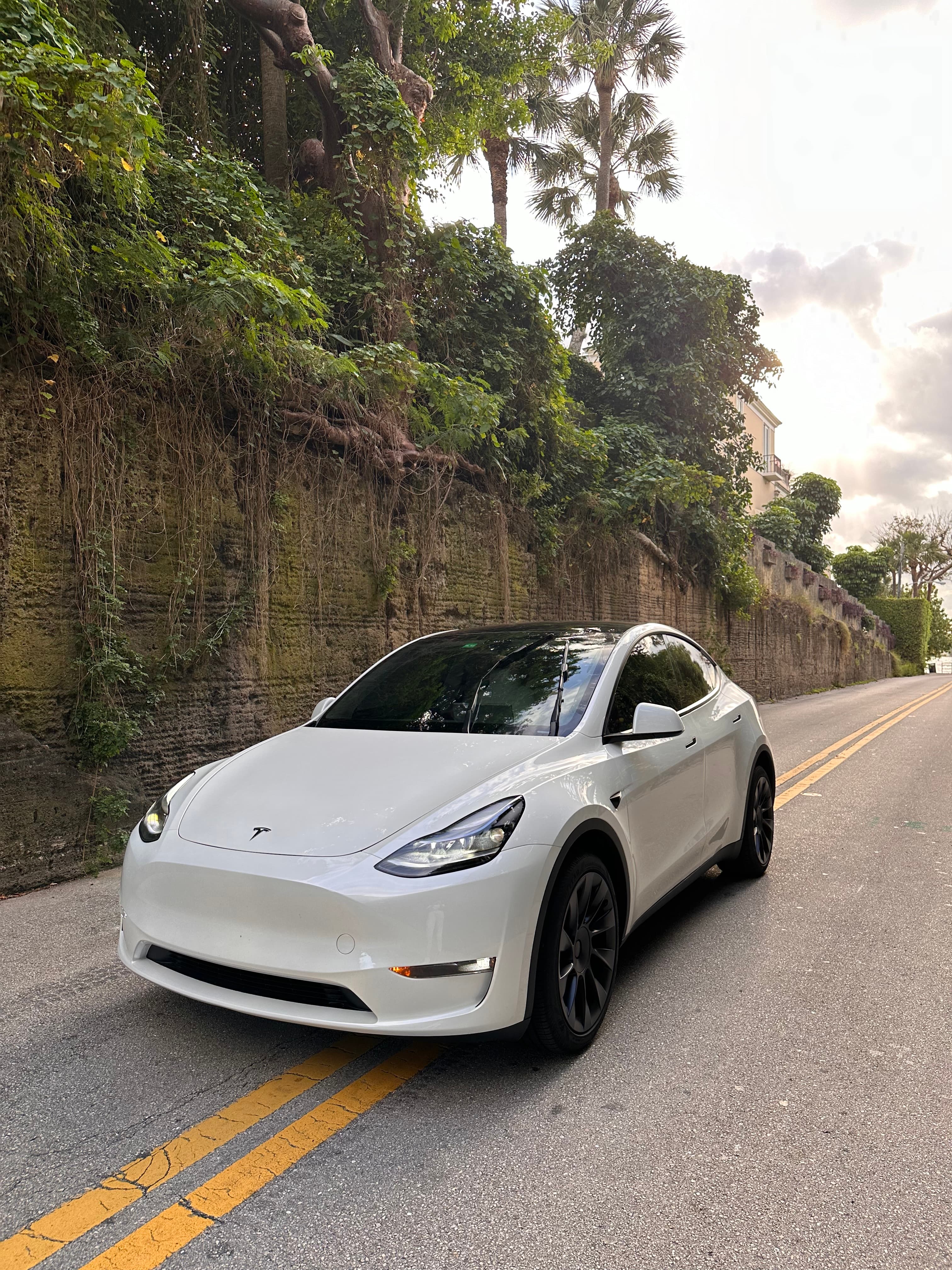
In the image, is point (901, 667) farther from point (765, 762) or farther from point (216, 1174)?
point (216, 1174)

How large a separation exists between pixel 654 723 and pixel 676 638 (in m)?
1.45

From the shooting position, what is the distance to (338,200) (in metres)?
10.5

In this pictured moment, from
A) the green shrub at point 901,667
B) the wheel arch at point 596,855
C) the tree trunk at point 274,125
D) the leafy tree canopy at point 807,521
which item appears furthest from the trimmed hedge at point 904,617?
the wheel arch at point 596,855

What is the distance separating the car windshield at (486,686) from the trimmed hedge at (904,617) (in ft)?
221

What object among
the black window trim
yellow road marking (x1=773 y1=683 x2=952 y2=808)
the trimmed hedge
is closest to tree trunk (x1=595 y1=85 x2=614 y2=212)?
yellow road marking (x1=773 y1=683 x2=952 y2=808)

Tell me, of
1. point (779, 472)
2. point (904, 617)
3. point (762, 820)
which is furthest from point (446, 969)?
point (904, 617)

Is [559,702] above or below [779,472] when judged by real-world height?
below

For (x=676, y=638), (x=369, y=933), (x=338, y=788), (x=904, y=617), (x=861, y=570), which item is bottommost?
(x=369, y=933)

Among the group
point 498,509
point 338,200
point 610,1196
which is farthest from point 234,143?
point 610,1196

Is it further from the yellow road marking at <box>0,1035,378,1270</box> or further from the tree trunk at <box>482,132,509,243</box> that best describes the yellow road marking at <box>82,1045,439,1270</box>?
the tree trunk at <box>482,132,509,243</box>

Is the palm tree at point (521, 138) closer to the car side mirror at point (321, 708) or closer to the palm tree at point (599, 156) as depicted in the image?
the palm tree at point (599, 156)

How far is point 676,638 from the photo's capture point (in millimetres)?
4965

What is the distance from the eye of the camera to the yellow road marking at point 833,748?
30.2 feet

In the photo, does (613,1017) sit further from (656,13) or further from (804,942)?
(656,13)
